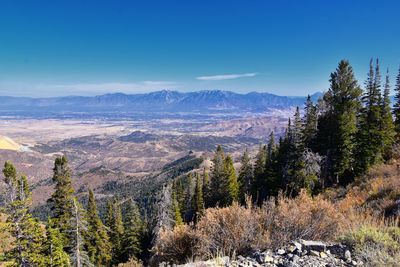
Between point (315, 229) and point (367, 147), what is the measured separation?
29.0 meters

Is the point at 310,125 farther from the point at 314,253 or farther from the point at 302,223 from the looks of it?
the point at 314,253

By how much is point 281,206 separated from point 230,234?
1719 mm

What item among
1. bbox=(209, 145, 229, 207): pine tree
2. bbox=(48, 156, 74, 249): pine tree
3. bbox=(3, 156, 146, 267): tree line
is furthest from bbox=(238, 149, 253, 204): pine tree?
bbox=(48, 156, 74, 249): pine tree

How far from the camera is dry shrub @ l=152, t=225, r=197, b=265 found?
8.68 metres

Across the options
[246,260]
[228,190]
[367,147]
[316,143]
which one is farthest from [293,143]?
[246,260]

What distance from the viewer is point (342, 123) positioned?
33.2 metres

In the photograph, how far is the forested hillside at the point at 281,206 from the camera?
7543 millimetres

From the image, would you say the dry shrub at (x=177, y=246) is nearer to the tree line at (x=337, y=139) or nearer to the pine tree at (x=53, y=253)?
the pine tree at (x=53, y=253)

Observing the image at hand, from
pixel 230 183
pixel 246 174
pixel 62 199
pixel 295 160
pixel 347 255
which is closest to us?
pixel 347 255

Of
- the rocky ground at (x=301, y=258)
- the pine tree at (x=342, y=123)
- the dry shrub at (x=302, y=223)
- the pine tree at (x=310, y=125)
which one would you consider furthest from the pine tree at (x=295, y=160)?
the rocky ground at (x=301, y=258)

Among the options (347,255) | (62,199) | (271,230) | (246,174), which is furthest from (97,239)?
(347,255)

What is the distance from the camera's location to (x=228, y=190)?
4294cm

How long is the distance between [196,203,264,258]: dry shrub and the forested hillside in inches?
1.1

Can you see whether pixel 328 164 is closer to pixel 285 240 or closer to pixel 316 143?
pixel 316 143
